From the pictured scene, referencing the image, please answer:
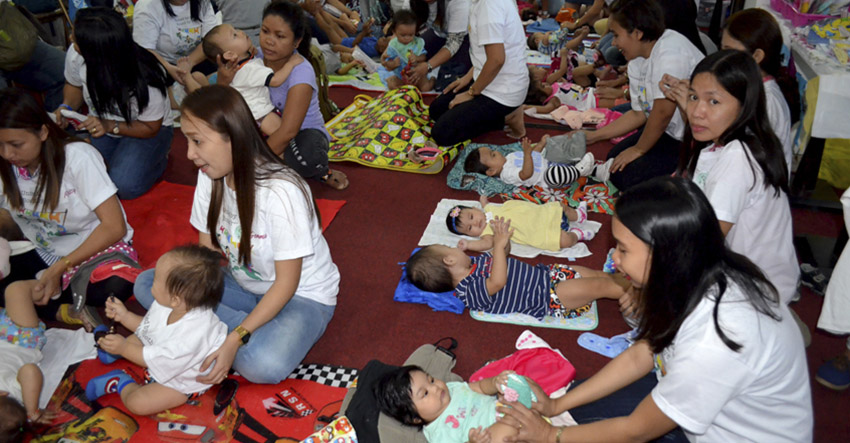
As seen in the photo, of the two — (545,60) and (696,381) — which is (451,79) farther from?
(696,381)

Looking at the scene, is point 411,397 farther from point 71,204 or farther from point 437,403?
point 71,204

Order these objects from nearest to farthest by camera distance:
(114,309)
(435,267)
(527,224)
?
(114,309) → (435,267) → (527,224)

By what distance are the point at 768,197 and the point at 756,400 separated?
3.23 feet

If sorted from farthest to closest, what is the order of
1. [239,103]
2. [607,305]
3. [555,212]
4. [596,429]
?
[555,212] → [607,305] → [239,103] → [596,429]

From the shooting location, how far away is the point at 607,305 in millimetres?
2770

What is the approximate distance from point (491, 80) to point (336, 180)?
1284mm

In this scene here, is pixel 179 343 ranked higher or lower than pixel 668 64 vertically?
lower

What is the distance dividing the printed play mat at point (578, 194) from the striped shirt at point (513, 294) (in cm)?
96

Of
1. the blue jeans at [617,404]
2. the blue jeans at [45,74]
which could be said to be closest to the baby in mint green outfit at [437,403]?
the blue jeans at [617,404]

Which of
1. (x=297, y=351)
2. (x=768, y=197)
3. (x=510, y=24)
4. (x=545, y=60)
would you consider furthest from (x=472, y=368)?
(x=545, y=60)

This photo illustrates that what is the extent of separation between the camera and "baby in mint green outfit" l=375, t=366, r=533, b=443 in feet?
6.28

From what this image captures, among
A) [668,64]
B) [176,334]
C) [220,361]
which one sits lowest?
[220,361]

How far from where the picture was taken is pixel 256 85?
3506 millimetres

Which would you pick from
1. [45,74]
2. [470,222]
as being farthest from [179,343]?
[45,74]
